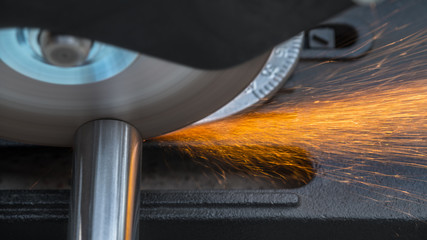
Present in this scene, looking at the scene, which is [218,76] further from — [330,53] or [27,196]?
[330,53]

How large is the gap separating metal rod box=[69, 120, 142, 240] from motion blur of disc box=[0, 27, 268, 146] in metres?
0.02

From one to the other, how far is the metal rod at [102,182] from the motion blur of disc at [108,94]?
2 centimetres

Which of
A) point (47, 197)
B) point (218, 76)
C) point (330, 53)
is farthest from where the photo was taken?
A: point (330, 53)

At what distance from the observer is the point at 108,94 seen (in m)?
0.59

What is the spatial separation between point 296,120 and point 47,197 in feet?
1.69

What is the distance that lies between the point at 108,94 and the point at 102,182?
11cm

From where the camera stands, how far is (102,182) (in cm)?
64

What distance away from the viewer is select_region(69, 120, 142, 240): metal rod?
24.8 inches

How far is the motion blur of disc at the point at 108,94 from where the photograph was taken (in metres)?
0.56

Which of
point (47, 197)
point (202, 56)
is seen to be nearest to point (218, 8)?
point (202, 56)

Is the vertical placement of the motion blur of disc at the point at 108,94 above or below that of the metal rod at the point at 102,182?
above

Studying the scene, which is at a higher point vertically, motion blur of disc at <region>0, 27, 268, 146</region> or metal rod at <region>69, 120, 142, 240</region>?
motion blur of disc at <region>0, 27, 268, 146</region>

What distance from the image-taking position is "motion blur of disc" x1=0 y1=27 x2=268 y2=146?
0.56m

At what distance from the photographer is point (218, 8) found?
0.40m
